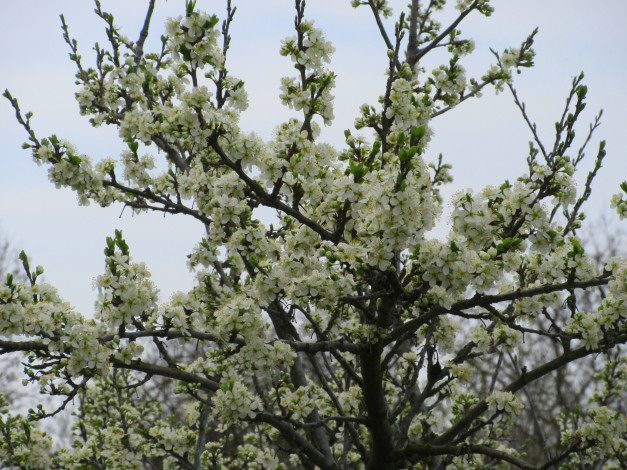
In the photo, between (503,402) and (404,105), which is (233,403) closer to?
(503,402)

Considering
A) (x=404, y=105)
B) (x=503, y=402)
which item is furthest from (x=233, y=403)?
(x=404, y=105)

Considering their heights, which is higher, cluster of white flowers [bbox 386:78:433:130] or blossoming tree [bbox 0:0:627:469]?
cluster of white flowers [bbox 386:78:433:130]

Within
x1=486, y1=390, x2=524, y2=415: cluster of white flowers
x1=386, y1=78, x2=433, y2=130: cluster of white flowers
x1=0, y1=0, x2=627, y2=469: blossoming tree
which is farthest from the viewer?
x1=486, y1=390, x2=524, y2=415: cluster of white flowers

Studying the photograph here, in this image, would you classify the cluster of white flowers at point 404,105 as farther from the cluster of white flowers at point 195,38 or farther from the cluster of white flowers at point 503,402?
the cluster of white flowers at point 503,402

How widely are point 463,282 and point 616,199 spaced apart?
1.45m

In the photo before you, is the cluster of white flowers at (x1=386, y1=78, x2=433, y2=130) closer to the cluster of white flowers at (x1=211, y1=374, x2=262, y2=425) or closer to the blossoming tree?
the blossoming tree

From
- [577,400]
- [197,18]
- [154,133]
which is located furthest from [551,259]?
[577,400]

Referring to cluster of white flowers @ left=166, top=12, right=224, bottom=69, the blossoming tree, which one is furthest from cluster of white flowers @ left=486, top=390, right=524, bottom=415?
cluster of white flowers @ left=166, top=12, right=224, bottom=69

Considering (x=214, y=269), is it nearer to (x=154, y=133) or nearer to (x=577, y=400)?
(x=154, y=133)

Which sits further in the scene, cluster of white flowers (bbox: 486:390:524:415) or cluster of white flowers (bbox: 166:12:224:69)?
cluster of white flowers (bbox: 486:390:524:415)

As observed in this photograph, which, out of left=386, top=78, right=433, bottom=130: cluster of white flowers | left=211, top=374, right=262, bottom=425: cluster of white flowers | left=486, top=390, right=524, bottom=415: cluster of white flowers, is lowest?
left=211, top=374, right=262, bottom=425: cluster of white flowers

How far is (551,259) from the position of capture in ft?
11.8

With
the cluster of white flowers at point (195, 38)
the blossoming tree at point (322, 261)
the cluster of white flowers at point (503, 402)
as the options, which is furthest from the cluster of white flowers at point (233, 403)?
the cluster of white flowers at point (195, 38)

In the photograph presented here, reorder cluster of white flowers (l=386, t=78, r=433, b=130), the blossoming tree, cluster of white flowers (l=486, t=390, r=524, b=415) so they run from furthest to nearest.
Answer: cluster of white flowers (l=486, t=390, r=524, b=415) < cluster of white flowers (l=386, t=78, r=433, b=130) < the blossoming tree
